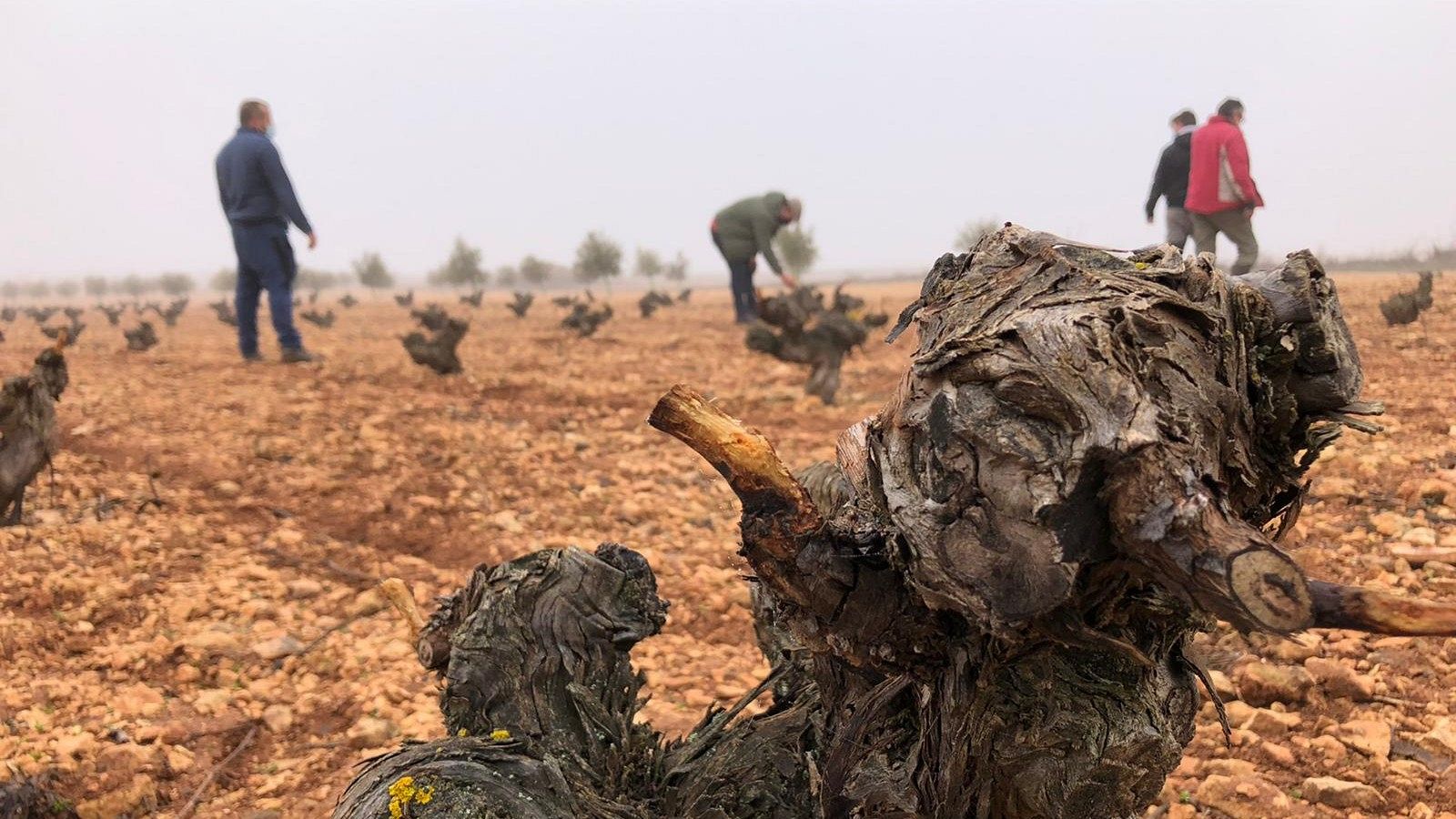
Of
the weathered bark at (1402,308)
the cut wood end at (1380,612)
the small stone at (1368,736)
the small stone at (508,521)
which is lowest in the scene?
the small stone at (1368,736)

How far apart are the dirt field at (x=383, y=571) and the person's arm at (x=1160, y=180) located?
263 cm

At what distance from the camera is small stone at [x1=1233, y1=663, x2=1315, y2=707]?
2896 millimetres

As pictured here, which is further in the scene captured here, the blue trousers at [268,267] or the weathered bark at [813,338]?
the blue trousers at [268,267]

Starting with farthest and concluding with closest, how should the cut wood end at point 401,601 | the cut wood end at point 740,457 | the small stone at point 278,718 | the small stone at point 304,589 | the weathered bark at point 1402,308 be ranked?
the weathered bark at point 1402,308
the small stone at point 304,589
the small stone at point 278,718
the cut wood end at point 401,601
the cut wood end at point 740,457

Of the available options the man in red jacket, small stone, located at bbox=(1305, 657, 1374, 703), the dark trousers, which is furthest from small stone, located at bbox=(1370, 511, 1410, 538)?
the dark trousers

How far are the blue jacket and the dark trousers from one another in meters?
7.78

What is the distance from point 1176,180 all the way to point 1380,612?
9.97 metres

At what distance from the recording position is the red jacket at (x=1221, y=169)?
325 inches

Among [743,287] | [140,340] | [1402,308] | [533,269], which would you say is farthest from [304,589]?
[533,269]

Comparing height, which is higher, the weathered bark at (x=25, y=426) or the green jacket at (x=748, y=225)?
the green jacket at (x=748, y=225)

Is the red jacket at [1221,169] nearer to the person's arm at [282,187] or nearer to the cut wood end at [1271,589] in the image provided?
the cut wood end at [1271,589]

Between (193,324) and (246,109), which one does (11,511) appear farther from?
(193,324)

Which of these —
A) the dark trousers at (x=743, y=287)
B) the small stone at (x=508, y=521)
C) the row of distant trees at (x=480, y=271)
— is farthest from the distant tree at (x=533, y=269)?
the small stone at (x=508, y=521)

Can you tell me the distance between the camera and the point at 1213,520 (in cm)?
96
